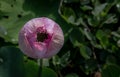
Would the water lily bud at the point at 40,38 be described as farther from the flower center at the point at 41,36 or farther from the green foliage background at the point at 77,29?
the green foliage background at the point at 77,29

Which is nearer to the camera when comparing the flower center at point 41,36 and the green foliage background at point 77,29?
the flower center at point 41,36

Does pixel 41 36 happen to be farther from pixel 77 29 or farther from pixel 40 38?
pixel 77 29

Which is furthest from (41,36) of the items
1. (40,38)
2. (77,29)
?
(77,29)

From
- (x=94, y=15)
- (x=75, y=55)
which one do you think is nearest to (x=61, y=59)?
(x=75, y=55)

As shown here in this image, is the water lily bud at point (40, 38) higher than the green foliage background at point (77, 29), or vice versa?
the water lily bud at point (40, 38)

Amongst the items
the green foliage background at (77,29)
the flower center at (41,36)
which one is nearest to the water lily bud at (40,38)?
the flower center at (41,36)

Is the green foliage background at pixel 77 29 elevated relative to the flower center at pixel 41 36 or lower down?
lower down
